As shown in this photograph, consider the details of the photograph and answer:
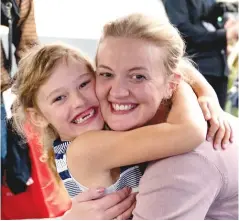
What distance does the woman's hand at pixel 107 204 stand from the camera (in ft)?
2.99

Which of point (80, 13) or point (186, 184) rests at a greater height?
point (80, 13)

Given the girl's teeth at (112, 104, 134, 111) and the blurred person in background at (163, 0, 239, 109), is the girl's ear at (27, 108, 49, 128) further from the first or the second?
the blurred person in background at (163, 0, 239, 109)

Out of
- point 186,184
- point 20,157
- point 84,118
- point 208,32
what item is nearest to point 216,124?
point 186,184

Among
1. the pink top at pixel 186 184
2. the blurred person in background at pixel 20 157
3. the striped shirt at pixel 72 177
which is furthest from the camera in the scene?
the blurred person in background at pixel 20 157

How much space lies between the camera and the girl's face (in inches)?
35.8

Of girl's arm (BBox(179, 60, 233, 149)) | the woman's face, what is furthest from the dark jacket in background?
the woman's face

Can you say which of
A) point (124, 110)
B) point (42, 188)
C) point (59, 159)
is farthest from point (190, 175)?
point (42, 188)

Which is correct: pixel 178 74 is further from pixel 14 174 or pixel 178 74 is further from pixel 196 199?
pixel 14 174

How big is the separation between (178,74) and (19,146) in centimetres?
49

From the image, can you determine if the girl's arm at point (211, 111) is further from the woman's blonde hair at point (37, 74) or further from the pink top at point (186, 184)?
the woman's blonde hair at point (37, 74)

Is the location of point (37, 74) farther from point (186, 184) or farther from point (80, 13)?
point (186, 184)

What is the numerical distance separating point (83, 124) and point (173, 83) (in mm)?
222

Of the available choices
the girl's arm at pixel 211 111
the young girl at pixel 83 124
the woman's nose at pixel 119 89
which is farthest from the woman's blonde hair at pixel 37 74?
the girl's arm at pixel 211 111

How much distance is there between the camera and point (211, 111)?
912 millimetres
